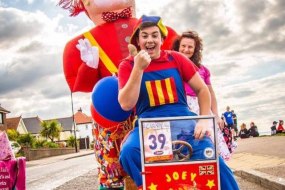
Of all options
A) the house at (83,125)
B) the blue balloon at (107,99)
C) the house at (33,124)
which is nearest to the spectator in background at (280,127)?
the blue balloon at (107,99)

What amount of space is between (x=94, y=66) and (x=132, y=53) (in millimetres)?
1134

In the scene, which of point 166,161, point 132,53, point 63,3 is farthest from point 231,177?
point 63,3

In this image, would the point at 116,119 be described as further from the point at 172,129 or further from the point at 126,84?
the point at 172,129

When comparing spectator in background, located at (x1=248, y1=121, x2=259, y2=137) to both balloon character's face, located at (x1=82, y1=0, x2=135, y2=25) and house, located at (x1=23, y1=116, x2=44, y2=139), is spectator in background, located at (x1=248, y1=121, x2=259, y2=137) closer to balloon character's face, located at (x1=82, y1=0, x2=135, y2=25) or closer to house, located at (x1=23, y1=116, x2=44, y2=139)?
balloon character's face, located at (x1=82, y1=0, x2=135, y2=25)

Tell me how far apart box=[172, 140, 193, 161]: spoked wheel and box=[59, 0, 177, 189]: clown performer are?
1198mm

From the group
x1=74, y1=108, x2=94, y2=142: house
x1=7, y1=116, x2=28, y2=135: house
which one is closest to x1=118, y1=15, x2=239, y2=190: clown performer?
x1=7, y1=116, x2=28, y2=135: house

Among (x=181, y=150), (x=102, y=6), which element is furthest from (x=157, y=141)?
(x=102, y=6)

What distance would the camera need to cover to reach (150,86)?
3.26 m

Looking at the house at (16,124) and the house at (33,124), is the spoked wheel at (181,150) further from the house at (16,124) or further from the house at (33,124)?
the house at (33,124)

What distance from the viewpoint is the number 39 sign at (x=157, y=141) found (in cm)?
283

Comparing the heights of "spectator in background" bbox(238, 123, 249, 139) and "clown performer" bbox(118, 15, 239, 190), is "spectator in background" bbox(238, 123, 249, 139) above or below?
below

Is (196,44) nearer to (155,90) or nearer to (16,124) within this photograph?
(155,90)

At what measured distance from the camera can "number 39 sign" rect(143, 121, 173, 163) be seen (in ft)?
9.28

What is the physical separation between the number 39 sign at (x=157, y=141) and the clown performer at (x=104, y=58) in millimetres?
1180
